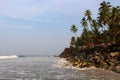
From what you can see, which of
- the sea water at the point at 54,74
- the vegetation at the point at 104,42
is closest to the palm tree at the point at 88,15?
the vegetation at the point at 104,42

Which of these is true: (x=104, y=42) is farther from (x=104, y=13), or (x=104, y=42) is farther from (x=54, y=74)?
(x=54, y=74)

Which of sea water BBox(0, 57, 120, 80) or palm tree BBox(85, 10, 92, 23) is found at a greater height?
palm tree BBox(85, 10, 92, 23)

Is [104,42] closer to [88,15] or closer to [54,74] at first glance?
[88,15]

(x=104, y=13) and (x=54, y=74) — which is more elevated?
(x=104, y=13)

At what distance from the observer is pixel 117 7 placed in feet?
255

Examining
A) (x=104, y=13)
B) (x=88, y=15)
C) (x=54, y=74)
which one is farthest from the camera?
(x=88, y=15)

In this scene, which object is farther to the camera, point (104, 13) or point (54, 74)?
→ point (104, 13)

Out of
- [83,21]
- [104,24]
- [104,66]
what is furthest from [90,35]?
[104,66]

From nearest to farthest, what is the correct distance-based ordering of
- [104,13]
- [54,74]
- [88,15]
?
1. [54,74]
2. [104,13]
3. [88,15]

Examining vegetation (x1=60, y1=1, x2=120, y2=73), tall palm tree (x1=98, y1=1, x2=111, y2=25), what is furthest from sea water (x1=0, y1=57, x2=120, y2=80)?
tall palm tree (x1=98, y1=1, x2=111, y2=25)

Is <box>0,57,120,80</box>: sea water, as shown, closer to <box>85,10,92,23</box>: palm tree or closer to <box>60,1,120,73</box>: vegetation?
<box>60,1,120,73</box>: vegetation

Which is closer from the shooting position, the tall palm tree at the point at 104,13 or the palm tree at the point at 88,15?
the tall palm tree at the point at 104,13

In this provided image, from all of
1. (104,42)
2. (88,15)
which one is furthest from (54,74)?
(88,15)

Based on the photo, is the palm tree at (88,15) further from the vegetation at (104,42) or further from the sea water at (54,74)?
the sea water at (54,74)
